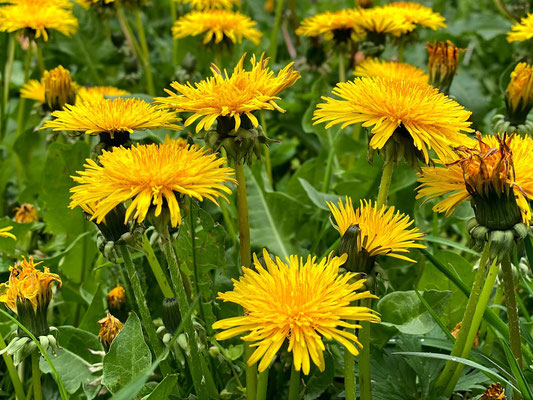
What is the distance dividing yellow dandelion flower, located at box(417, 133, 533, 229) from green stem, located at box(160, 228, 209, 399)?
1.71 feet

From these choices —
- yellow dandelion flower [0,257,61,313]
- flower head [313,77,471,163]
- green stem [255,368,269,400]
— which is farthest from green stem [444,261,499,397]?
yellow dandelion flower [0,257,61,313]

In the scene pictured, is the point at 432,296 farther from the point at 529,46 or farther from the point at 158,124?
the point at 529,46

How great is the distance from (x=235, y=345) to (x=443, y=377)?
589 mm

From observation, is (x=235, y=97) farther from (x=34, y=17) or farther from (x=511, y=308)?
(x=34, y=17)

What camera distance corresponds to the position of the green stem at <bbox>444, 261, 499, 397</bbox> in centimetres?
137

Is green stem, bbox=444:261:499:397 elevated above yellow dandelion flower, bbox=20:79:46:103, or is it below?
below

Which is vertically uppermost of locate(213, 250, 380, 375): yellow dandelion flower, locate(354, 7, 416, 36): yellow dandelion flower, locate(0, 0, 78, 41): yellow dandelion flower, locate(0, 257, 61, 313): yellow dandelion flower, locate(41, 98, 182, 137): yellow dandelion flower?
locate(0, 0, 78, 41): yellow dandelion flower

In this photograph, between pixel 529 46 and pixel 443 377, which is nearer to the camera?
pixel 443 377

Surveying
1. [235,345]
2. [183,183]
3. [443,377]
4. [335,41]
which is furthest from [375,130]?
[335,41]

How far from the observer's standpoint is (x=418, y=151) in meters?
1.38

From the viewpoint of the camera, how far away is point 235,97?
52.8 inches

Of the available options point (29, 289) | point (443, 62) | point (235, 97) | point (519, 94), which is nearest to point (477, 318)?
point (235, 97)

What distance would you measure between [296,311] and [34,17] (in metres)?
1.83

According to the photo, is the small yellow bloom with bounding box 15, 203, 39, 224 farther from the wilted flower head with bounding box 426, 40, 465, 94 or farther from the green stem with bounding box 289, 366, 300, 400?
the wilted flower head with bounding box 426, 40, 465, 94
